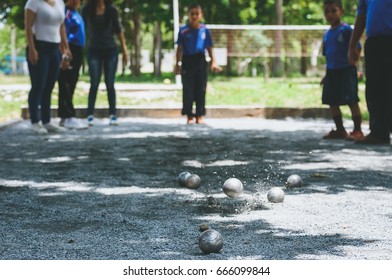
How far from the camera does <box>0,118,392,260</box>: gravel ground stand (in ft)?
13.4

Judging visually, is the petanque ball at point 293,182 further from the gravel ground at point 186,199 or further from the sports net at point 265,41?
the sports net at point 265,41

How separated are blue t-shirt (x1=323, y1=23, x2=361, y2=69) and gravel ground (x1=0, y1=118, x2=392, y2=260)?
103 cm

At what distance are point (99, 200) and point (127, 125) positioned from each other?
692cm

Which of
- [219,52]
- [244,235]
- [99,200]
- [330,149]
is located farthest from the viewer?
[219,52]

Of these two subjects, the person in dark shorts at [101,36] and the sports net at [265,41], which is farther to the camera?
the sports net at [265,41]

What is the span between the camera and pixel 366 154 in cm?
831

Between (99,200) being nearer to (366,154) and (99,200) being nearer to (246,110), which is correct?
(366,154)

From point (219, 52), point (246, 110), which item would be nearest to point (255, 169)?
point (246, 110)

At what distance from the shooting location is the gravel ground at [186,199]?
4.09 m

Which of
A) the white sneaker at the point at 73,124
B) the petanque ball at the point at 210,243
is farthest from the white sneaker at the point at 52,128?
the petanque ball at the point at 210,243

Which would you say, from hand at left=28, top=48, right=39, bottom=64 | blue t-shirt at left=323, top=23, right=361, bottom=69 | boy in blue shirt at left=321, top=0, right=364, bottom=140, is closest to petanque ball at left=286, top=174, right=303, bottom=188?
boy in blue shirt at left=321, top=0, right=364, bottom=140

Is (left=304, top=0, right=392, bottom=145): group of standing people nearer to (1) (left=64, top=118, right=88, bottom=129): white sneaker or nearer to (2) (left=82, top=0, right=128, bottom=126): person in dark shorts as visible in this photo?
(2) (left=82, top=0, right=128, bottom=126): person in dark shorts

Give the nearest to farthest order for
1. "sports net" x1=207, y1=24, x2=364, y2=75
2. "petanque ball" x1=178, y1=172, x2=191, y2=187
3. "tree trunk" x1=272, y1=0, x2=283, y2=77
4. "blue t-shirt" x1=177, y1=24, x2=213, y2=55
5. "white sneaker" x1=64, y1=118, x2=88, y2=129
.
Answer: "petanque ball" x1=178, y1=172, x2=191, y2=187 < "white sneaker" x1=64, y1=118, x2=88, y2=129 < "blue t-shirt" x1=177, y1=24, x2=213, y2=55 < "sports net" x1=207, y1=24, x2=364, y2=75 < "tree trunk" x1=272, y1=0, x2=283, y2=77

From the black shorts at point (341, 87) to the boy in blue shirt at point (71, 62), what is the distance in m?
3.74
